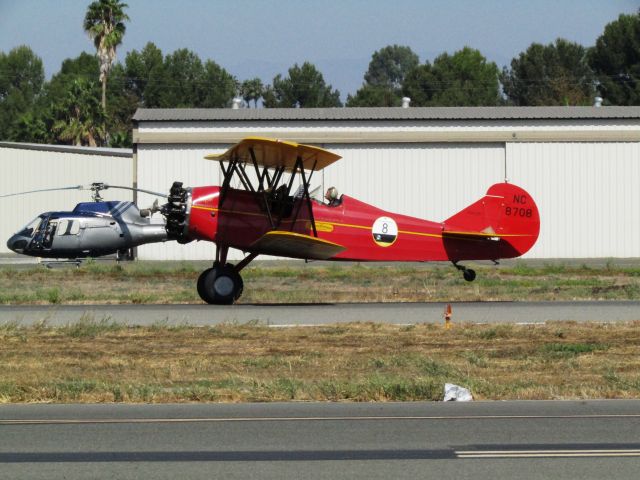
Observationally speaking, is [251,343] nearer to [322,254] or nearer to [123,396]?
[123,396]

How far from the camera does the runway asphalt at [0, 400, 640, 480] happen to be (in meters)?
7.55

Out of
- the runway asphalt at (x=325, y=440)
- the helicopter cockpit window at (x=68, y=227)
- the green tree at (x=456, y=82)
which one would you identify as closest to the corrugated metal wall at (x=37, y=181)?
the helicopter cockpit window at (x=68, y=227)

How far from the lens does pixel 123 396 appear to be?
11039 millimetres

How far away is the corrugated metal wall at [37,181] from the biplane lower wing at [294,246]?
91.5 ft

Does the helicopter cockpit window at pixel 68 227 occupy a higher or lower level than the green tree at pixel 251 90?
lower

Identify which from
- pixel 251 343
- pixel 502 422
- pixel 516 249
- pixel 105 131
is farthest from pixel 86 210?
pixel 105 131

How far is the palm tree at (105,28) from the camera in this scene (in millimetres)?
86375

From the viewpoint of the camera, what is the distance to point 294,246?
21406 millimetres

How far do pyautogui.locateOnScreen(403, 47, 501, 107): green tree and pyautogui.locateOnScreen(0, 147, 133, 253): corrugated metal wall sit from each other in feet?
205

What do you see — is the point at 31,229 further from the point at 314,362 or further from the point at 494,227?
the point at 314,362

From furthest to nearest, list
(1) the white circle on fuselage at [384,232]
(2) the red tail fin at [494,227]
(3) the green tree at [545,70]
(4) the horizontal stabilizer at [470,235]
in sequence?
(3) the green tree at [545,70]
(2) the red tail fin at [494,227]
(4) the horizontal stabilizer at [470,235]
(1) the white circle on fuselage at [384,232]

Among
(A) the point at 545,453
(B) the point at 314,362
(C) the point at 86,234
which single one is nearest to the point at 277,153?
(B) the point at 314,362

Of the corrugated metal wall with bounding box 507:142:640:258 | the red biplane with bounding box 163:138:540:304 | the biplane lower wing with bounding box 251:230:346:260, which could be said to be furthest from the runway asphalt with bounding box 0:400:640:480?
the corrugated metal wall with bounding box 507:142:640:258

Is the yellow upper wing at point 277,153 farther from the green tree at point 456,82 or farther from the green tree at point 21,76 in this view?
the green tree at point 21,76
